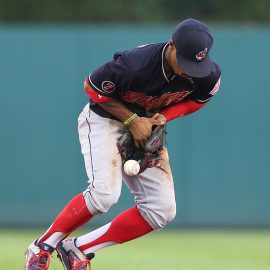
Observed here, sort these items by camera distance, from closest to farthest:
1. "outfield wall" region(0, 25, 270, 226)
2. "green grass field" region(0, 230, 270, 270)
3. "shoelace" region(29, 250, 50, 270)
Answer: "shoelace" region(29, 250, 50, 270) < "green grass field" region(0, 230, 270, 270) < "outfield wall" region(0, 25, 270, 226)

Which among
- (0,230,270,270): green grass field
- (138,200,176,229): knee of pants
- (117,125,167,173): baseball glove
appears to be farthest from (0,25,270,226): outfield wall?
(117,125,167,173): baseball glove

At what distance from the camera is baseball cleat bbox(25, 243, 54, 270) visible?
7062 mm

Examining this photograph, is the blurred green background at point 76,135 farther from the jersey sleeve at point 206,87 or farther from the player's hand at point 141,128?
the player's hand at point 141,128

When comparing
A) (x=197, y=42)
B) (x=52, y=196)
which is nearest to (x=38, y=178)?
(x=52, y=196)

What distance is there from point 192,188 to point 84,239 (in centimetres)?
635

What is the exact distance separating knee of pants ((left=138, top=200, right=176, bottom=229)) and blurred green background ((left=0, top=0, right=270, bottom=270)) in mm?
6046

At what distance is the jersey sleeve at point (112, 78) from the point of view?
6.84m

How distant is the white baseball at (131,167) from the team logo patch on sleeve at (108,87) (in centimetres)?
Answer: 50

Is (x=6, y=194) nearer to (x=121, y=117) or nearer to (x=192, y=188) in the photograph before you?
(x=192, y=188)

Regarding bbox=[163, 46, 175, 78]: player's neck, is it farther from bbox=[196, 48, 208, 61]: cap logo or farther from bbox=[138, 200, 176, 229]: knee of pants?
bbox=[138, 200, 176, 229]: knee of pants

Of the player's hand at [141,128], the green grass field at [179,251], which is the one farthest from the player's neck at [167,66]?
the green grass field at [179,251]

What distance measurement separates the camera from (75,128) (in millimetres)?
13312

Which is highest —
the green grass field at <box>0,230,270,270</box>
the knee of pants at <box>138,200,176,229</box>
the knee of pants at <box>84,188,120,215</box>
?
the knee of pants at <box>84,188,120,215</box>

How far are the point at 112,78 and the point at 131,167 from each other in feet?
2.02
